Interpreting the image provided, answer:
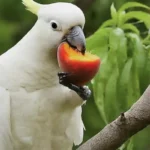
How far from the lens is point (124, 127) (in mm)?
1139

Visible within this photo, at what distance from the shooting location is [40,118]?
4.31 feet

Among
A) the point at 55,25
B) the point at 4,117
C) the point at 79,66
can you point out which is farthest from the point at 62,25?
the point at 4,117

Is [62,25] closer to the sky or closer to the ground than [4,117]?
closer to the sky

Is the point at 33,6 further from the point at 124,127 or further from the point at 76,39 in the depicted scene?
the point at 124,127

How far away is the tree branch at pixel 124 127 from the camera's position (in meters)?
1.12

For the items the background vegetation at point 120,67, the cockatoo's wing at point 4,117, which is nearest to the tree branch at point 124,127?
the background vegetation at point 120,67

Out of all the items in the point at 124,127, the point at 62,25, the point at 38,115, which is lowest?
the point at 38,115

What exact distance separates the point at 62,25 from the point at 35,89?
168mm

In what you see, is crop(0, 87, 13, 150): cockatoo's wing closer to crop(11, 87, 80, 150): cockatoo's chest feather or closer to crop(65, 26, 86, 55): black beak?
crop(11, 87, 80, 150): cockatoo's chest feather

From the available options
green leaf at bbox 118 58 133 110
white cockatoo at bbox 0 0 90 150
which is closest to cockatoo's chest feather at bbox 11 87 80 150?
white cockatoo at bbox 0 0 90 150

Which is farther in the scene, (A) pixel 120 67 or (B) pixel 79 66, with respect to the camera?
(A) pixel 120 67

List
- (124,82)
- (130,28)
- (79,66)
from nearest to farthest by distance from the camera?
1. (79,66)
2. (124,82)
3. (130,28)

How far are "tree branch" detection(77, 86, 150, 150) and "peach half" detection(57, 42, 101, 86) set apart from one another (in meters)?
0.10

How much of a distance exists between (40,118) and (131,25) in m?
0.31
